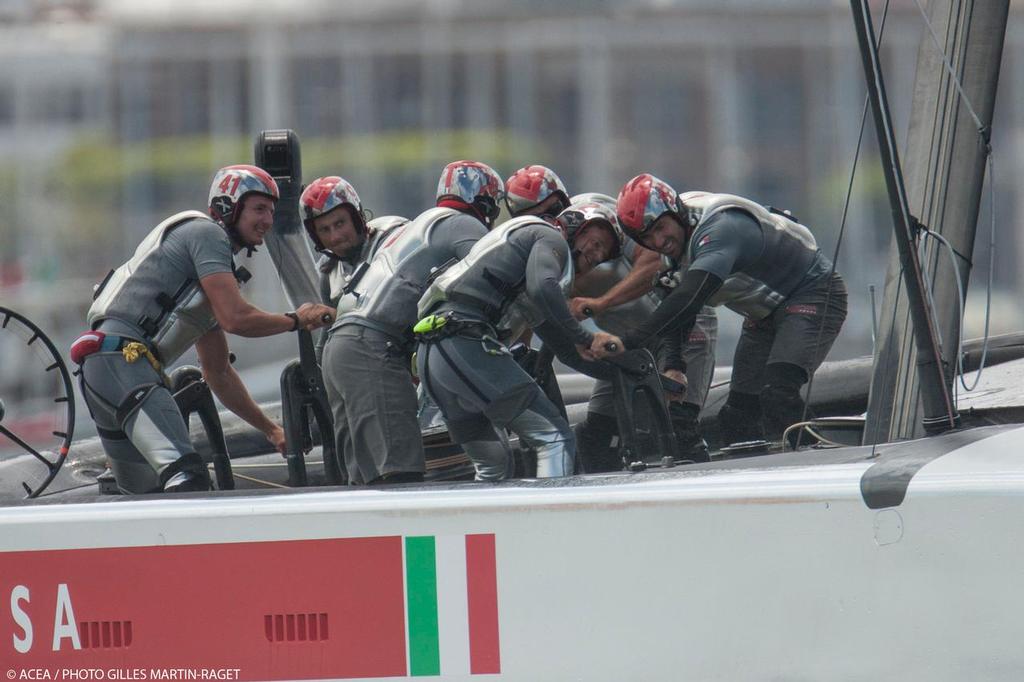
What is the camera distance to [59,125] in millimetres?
30875

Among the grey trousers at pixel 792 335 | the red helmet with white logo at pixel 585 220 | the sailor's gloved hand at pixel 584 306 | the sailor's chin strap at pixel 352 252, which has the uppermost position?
the red helmet with white logo at pixel 585 220

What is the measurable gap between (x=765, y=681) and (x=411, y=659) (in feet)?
2.93

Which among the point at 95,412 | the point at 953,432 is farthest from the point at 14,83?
the point at 953,432

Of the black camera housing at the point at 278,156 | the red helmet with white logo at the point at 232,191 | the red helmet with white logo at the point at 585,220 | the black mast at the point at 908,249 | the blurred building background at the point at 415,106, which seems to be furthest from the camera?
the blurred building background at the point at 415,106

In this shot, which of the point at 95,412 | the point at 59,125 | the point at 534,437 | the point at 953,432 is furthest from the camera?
the point at 59,125

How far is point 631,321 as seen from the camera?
233 inches

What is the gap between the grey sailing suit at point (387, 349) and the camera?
4836 mm

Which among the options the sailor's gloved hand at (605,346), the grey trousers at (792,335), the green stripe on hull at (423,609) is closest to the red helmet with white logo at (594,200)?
the grey trousers at (792,335)

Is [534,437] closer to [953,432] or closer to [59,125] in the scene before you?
[953,432]

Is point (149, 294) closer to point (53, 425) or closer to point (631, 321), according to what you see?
point (631, 321)

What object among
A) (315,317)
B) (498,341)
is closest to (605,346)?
(498,341)

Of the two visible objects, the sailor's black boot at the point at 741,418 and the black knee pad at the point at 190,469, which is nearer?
A: the black knee pad at the point at 190,469

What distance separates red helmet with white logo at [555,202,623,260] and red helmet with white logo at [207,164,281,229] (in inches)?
42.2

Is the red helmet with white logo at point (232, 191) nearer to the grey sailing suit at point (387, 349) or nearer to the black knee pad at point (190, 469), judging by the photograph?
the grey sailing suit at point (387, 349)
